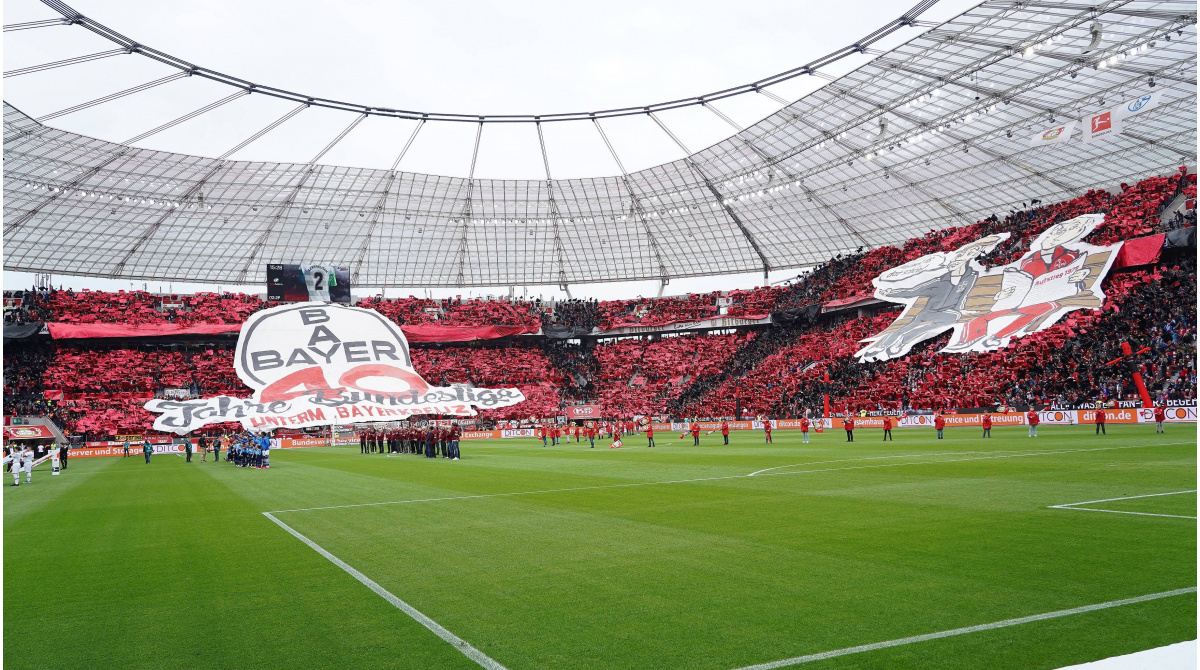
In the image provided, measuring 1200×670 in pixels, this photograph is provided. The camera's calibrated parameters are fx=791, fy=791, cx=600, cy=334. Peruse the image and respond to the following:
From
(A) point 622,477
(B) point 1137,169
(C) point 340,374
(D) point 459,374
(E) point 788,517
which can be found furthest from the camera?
(D) point 459,374

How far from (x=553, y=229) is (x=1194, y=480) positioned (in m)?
60.2

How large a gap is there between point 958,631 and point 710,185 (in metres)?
57.5

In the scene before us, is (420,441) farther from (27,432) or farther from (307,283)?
(307,283)

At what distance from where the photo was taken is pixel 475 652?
6.33 metres

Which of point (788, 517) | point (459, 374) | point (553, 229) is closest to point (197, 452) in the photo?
point (459, 374)

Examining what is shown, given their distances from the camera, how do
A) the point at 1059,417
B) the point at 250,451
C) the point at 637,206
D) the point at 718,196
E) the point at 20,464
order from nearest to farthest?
1. the point at 20,464
2. the point at 250,451
3. the point at 1059,417
4. the point at 718,196
5. the point at 637,206

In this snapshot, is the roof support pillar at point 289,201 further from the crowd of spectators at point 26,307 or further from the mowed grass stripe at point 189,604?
the mowed grass stripe at point 189,604

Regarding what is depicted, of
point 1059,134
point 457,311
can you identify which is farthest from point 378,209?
point 1059,134

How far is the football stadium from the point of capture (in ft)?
24.8

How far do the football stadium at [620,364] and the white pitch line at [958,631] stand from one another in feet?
0.17

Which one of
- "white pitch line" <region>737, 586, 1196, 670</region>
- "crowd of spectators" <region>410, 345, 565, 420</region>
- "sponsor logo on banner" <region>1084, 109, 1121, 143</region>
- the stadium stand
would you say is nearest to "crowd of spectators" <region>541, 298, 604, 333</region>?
the stadium stand

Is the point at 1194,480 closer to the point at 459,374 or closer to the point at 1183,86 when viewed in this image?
the point at 1183,86

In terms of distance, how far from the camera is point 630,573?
8992 mm

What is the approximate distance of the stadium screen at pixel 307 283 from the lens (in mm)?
63219
